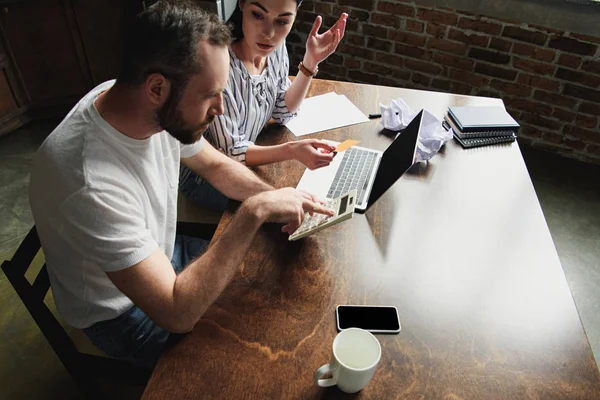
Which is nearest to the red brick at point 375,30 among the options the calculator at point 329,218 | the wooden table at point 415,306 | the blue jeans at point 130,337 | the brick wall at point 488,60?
the brick wall at point 488,60

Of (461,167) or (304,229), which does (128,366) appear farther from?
(461,167)

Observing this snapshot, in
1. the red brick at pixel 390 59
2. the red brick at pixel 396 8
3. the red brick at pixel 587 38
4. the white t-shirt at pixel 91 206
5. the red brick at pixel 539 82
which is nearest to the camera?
the white t-shirt at pixel 91 206

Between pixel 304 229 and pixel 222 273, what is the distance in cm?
27

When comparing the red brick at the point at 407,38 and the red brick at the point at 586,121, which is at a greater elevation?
the red brick at the point at 407,38

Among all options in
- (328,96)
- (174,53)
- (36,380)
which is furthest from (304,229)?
(36,380)

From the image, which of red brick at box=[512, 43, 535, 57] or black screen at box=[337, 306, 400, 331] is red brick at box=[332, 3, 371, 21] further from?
black screen at box=[337, 306, 400, 331]

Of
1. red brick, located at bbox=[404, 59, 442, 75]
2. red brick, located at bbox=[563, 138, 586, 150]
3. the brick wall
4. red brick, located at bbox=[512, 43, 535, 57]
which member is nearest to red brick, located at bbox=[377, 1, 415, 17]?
the brick wall

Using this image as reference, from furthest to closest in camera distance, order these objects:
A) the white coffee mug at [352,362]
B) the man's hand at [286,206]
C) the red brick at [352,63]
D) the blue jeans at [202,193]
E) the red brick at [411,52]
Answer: the red brick at [352,63], the red brick at [411,52], the blue jeans at [202,193], the man's hand at [286,206], the white coffee mug at [352,362]

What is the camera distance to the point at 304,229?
1.14m

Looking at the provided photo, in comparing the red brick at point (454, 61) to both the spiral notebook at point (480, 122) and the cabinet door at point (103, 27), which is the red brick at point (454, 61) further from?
the cabinet door at point (103, 27)

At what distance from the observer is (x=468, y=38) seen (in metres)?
2.79

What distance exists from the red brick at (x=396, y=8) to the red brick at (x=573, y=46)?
34.3 inches

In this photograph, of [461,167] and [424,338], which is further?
[461,167]

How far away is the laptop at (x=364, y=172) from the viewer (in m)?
1.24
